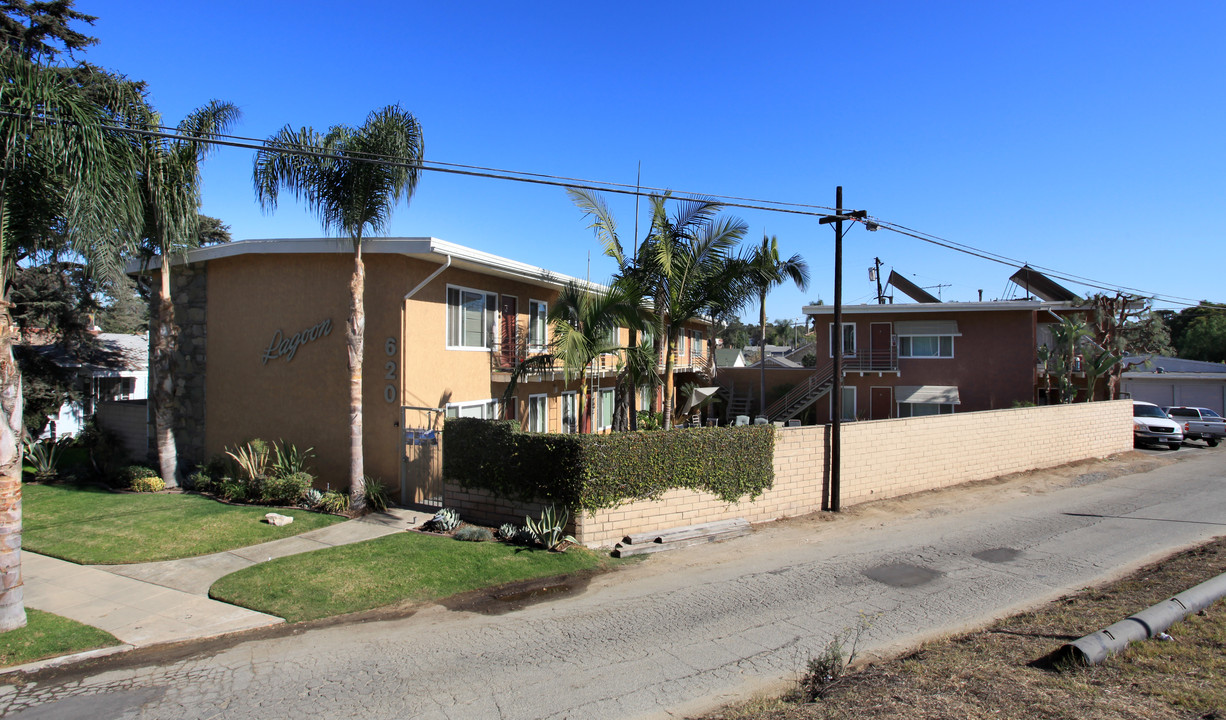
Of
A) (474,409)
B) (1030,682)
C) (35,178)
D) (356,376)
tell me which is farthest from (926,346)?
(35,178)

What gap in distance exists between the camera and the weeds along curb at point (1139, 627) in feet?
18.5

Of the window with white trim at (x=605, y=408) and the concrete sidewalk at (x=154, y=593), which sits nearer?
the concrete sidewalk at (x=154, y=593)

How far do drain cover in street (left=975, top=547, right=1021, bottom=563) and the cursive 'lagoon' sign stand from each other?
44.4 feet

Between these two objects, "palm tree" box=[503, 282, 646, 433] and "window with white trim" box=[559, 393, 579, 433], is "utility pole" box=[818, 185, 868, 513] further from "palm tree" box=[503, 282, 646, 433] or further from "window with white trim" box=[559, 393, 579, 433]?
"window with white trim" box=[559, 393, 579, 433]

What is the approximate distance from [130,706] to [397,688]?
2.32 metres

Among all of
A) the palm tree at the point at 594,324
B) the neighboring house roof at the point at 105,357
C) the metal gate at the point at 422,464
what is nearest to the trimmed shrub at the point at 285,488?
the metal gate at the point at 422,464

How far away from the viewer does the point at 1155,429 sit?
25.7 m

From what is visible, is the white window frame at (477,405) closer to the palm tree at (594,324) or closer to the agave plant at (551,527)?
the palm tree at (594,324)

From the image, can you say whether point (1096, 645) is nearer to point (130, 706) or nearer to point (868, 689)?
point (868, 689)

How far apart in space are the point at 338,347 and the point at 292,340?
4.46 ft

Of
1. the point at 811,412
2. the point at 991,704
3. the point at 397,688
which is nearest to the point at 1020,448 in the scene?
the point at 811,412

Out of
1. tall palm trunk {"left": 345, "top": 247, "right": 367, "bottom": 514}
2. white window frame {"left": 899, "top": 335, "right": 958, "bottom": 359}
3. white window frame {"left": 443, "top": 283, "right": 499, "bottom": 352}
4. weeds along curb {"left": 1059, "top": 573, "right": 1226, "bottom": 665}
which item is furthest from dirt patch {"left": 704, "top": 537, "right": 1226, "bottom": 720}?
white window frame {"left": 899, "top": 335, "right": 958, "bottom": 359}

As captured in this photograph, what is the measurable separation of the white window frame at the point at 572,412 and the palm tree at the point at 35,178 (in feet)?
42.5

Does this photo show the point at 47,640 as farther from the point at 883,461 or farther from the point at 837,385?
the point at 883,461
